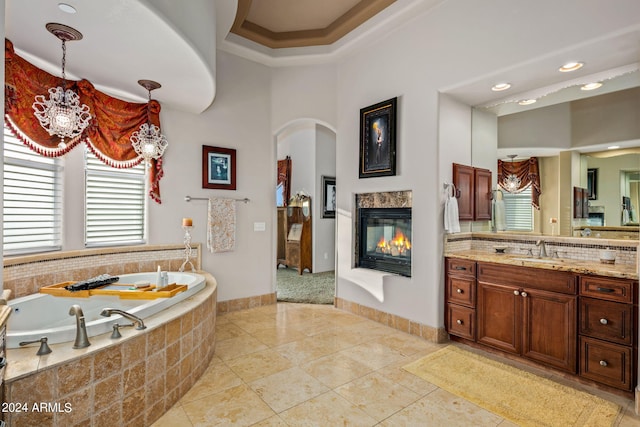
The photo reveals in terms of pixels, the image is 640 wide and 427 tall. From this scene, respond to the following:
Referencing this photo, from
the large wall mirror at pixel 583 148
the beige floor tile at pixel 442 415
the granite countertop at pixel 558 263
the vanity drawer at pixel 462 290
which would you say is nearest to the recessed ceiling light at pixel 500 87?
the large wall mirror at pixel 583 148

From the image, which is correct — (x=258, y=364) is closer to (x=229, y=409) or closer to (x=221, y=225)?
(x=229, y=409)

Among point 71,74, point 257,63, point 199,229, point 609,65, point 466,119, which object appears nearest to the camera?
point 609,65

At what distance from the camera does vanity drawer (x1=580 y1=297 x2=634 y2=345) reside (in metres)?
2.35

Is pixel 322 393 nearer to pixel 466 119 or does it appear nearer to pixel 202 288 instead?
pixel 202 288

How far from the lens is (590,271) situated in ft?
8.23

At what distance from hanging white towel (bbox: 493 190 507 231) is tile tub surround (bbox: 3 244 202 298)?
350cm

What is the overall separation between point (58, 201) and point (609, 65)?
4.87 metres

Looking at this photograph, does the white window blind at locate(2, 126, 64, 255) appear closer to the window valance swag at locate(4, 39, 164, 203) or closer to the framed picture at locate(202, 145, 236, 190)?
the window valance swag at locate(4, 39, 164, 203)

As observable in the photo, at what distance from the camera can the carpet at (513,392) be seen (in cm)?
219

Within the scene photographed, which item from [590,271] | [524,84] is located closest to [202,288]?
[590,271]

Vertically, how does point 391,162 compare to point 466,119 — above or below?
below

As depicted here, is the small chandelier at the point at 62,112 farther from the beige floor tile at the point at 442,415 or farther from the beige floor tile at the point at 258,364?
the beige floor tile at the point at 442,415

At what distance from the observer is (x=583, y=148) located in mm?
3146

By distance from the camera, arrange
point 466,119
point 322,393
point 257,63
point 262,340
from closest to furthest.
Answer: point 322,393 < point 262,340 < point 466,119 < point 257,63
